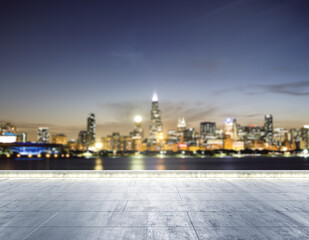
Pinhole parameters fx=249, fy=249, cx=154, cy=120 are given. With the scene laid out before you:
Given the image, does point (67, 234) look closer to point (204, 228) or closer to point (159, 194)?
point (204, 228)

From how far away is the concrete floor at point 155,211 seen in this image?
825 cm

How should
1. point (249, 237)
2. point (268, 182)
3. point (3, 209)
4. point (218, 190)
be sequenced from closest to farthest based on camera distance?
1. point (249, 237)
2. point (3, 209)
3. point (218, 190)
4. point (268, 182)

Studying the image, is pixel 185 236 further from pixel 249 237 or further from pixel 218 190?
pixel 218 190

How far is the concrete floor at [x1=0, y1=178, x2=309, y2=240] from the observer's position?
8.25 m

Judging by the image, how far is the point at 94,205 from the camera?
1171 centimetres

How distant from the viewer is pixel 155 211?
→ 1066 cm

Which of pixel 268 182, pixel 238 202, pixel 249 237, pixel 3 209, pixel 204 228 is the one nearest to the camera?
pixel 249 237

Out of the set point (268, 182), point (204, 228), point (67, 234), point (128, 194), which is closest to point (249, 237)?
point (204, 228)

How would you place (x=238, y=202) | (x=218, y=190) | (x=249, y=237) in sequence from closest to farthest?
(x=249, y=237) < (x=238, y=202) < (x=218, y=190)

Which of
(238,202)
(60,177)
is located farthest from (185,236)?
(60,177)

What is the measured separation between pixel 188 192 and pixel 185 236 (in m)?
6.81

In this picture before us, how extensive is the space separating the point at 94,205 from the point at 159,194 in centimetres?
392

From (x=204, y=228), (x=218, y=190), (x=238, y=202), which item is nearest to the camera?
(x=204, y=228)

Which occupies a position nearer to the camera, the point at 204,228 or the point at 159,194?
the point at 204,228
